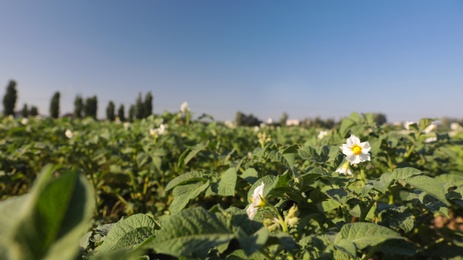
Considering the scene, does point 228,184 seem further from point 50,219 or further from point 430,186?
point 50,219

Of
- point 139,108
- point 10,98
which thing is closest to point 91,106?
point 139,108

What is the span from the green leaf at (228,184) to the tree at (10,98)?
153 feet

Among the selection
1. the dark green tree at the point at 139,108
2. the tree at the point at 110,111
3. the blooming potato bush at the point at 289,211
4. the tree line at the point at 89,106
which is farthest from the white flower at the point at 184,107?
the tree at the point at 110,111

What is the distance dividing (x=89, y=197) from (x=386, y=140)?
7.28 ft

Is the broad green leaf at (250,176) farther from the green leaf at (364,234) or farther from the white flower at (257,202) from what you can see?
the green leaf at (364,234)

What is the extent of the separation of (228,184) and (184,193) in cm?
20

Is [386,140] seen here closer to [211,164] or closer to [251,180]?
[251,180]

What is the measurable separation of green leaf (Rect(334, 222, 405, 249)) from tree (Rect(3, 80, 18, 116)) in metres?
47.1

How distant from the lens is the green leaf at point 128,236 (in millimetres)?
786

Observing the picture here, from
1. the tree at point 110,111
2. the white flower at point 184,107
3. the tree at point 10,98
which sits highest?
the white flower at point 184,107

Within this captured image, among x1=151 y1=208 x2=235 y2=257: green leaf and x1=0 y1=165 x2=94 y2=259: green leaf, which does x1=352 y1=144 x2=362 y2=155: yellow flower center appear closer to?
x1=151 y1=208 x2=235 y2=257: green leaf

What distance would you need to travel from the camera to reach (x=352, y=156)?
1.38 m

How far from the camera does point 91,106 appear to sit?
47.8 meters

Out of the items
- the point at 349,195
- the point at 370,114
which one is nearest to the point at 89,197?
the point at 349,195
